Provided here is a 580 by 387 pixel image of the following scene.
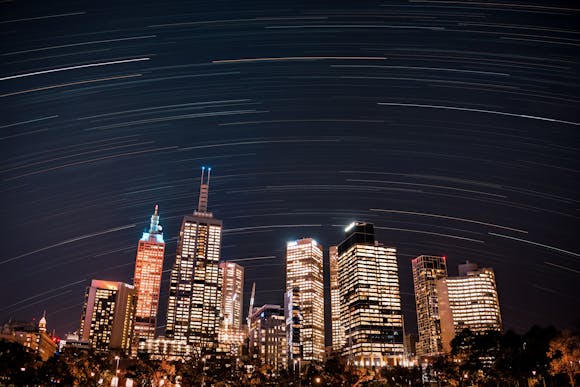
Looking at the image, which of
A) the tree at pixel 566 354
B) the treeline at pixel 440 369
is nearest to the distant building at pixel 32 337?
the treeline at pixel 440 369

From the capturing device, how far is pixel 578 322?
7106 cm

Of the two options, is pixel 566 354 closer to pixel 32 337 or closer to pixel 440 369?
pixel 440 369

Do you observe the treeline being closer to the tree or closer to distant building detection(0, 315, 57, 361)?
the tree

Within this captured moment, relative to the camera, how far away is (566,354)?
63906 mm

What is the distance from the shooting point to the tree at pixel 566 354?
63562 millimetres

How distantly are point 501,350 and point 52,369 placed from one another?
6635 cm

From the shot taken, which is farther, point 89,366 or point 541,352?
point 89,366

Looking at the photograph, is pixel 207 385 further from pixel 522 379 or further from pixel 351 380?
pixel 522 379

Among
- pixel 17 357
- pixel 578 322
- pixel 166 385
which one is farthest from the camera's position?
pixel 166 385

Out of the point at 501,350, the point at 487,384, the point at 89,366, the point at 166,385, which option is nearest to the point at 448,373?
the point at 487,384

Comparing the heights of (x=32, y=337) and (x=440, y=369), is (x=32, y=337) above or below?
above

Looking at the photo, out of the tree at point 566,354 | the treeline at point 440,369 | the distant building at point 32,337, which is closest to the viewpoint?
the tree at point 566,354

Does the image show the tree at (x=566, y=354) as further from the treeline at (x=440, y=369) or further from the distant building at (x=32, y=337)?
the distant building at (x=32, y=337)

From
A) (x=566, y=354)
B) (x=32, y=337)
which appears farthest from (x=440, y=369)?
(x=32, y=337)
